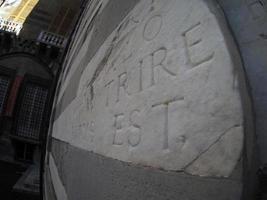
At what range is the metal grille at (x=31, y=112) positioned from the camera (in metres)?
14.3

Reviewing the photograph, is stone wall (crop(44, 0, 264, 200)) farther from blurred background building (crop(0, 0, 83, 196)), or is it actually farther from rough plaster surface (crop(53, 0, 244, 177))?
blurred background building (crop(0, 0, 83, 196))

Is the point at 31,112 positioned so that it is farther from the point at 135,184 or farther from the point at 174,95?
the point at 174,95

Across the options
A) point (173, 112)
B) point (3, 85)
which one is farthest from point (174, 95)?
point (3, 85)

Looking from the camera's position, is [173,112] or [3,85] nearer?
[173,112]

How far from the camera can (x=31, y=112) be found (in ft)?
47.8

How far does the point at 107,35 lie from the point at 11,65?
43.7 feet

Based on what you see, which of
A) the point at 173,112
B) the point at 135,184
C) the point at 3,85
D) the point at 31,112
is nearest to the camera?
the point at 173,112

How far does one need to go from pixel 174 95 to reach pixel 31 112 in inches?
555

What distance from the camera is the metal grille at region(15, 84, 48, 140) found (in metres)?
14.3

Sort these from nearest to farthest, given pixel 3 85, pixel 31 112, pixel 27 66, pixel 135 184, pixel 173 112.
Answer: pixel 173 112 → pixel 135 184 → pixel 3 85 → pixel 31 112 → pixel 27 66

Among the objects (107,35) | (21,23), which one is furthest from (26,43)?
→ (107,35)

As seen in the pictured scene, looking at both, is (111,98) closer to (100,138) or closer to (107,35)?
(100,138)

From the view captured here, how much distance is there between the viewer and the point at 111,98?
1.69m

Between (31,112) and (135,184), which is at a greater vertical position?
(31,112)
